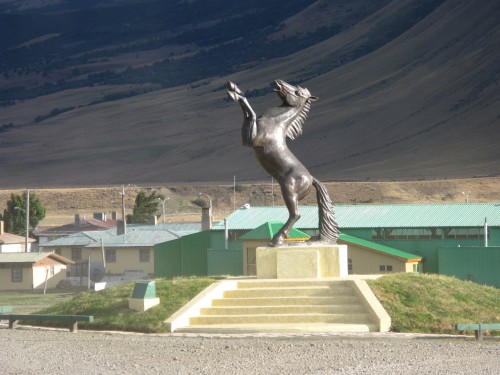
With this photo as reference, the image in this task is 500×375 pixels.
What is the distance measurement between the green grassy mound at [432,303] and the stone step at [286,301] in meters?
0.81

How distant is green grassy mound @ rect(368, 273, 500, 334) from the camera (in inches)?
976

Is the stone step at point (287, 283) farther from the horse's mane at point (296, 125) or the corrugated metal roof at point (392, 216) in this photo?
the corrugated metal roof at point (392, 216)

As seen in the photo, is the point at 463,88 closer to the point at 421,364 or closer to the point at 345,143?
the point at 345,143

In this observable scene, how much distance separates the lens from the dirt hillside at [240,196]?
321 feet

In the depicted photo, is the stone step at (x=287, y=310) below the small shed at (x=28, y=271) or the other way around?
below

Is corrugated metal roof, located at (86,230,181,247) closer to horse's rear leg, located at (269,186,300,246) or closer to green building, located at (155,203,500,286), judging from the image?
green building, located at (155,203,500,286)

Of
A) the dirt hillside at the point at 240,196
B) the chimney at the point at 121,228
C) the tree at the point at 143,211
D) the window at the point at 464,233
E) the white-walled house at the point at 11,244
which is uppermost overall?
the dirt hillside at the point at 240,196

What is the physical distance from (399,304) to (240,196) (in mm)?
84467

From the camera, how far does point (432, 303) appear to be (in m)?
25.9

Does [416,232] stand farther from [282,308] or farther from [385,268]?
[282,308]

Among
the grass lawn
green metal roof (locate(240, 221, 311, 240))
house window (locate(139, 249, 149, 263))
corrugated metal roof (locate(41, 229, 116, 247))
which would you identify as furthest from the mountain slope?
green metal roof (locate(240, 221, 311, 240))

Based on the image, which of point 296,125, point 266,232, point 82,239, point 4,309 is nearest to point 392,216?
point 266,232

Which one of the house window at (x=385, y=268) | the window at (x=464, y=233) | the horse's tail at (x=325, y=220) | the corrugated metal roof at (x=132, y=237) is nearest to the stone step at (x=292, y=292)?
the horse's tail at (x=325, y=220)

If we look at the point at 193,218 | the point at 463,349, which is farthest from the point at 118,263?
the point at 463,349
